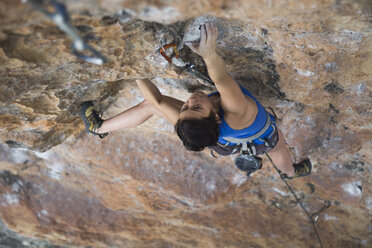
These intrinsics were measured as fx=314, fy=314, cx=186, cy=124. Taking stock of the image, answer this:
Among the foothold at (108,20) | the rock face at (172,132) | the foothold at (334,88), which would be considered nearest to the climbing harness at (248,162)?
the rock face at (172,132)

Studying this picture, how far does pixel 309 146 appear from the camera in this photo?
10.7 feet

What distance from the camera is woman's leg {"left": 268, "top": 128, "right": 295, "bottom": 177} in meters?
2.90

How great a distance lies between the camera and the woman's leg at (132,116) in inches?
114

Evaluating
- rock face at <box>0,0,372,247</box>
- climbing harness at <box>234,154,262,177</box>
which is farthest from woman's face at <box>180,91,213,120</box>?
climbing harness at <box>234,154,262,177</box>

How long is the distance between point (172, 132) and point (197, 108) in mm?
1574

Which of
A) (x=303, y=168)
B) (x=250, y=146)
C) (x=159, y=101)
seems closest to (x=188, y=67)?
(x=159, y=101)

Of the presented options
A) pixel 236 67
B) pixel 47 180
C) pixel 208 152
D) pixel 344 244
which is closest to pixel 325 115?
pixel 236 67

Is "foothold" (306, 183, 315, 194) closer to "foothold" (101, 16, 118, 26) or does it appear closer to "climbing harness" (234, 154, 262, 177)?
"climbing harness" (234, 154, 262, 177)

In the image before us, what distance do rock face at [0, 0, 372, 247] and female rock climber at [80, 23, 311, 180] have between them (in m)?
0.21

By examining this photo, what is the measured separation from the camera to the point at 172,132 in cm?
356

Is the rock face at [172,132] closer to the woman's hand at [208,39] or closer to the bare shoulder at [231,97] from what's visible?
the woman's hand at [208,39]

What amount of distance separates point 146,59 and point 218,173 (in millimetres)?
2009

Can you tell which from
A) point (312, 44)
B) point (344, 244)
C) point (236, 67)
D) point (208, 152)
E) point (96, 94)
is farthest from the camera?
point (344, 244)

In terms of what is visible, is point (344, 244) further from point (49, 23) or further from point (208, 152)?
point (49, 23)
